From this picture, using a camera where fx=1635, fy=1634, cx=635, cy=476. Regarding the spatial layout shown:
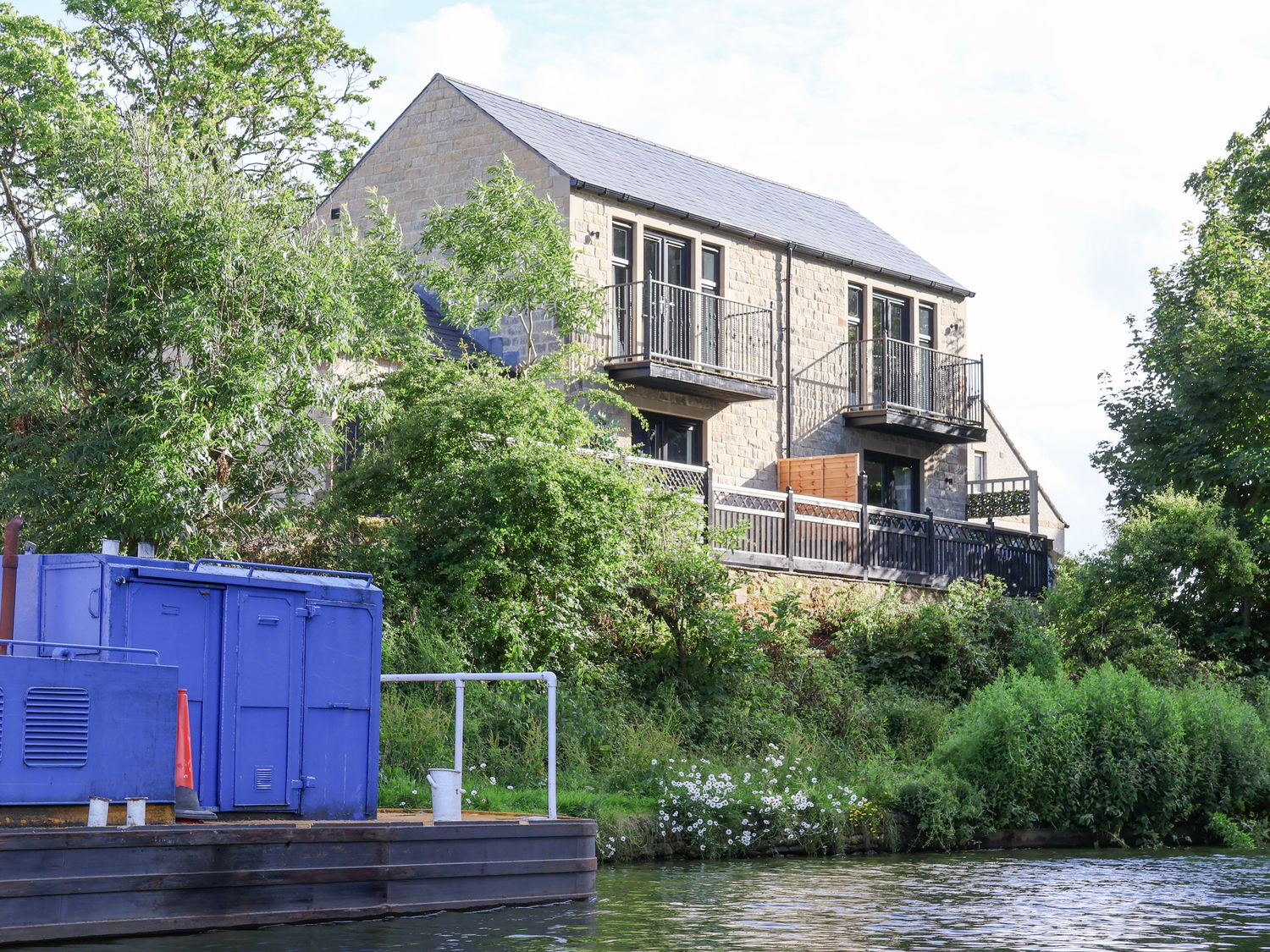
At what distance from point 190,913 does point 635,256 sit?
19050mm

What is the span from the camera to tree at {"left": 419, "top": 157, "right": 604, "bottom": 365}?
26.1 meters

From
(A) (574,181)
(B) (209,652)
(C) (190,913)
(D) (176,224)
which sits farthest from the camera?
(A) (574,181)

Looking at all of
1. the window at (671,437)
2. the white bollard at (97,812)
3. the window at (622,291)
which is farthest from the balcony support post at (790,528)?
the white bollard at (97,812)

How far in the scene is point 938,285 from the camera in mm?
34406

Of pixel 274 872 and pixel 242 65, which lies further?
pixel 242 65

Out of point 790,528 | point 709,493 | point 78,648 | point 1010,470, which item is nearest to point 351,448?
point 709,493

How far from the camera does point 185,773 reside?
12.0 meters

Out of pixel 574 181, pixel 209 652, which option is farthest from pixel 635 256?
pixel 209 652

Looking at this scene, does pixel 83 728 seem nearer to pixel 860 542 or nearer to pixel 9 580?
pixel 9 580

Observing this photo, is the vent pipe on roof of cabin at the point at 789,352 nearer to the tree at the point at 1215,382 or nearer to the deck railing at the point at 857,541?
the deck railing at the point at 857,541

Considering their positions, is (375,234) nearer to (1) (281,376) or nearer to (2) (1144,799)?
(1) (281,376)

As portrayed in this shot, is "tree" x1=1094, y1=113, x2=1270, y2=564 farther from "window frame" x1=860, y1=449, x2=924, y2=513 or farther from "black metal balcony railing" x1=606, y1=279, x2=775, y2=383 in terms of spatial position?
"black metal balcony railing" x1=606, y1=279, x2=775, y2=383

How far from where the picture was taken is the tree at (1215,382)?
3086cm

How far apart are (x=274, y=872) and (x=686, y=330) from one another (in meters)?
18.0
